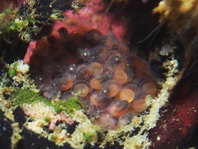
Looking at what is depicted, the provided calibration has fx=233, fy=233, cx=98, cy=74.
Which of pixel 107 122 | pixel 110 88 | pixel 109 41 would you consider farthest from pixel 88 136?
pixel 109 41

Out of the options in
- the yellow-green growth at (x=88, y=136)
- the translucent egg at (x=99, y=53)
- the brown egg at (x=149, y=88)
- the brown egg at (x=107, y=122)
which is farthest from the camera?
the translucent egg at (x=99, y=53)

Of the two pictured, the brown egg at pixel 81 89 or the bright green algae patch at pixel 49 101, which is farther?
the brown egg at pixel 81 89

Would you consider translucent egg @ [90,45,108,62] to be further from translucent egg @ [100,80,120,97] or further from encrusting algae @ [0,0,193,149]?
translucent egg @ [100,80,120,97]

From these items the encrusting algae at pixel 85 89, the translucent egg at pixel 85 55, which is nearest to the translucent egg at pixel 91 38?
the encrusting algae at pixel 85 89

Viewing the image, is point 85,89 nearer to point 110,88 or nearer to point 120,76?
point 110,88

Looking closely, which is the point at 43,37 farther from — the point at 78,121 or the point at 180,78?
the point at 180,78

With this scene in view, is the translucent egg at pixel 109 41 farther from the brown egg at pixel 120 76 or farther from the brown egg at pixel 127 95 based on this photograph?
the brown egg at pixel 127 95
